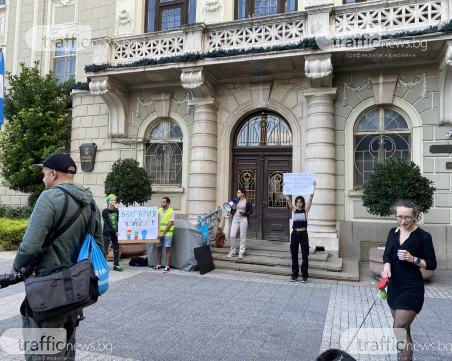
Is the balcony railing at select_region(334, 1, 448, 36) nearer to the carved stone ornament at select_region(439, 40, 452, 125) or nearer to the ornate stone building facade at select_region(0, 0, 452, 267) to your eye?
the ornate stone building facade at select_region(0, 0, 452, 267)

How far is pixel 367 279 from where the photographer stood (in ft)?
26.9

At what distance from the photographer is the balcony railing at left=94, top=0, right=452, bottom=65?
9234mm

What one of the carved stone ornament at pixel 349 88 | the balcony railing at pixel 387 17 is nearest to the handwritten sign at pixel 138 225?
the carved stone ornament at pixel 349 88

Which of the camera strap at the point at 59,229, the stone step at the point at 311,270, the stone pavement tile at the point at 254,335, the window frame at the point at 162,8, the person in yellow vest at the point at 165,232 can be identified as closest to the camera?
the camera strap at the point at 59,229

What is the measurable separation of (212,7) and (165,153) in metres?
5.42

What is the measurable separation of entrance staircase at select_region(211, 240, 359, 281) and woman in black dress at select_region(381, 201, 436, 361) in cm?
483

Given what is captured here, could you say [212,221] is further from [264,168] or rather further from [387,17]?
[387,17]

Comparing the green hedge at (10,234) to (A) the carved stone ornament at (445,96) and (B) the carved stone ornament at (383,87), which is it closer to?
(B) the carved stone ornament at (383,87)

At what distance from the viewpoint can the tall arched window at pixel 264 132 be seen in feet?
37.9

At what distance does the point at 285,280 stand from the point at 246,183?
449 cm

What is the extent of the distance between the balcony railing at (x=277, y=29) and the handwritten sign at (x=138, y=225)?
5514 millimetres

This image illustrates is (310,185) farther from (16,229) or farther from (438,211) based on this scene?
(16,229)

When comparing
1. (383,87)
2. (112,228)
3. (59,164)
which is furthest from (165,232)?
(383,87)

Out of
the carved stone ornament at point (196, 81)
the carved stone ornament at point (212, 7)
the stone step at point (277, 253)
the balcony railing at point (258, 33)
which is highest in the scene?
the carved stone ornament at point (212, 7)
